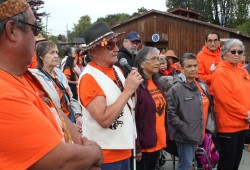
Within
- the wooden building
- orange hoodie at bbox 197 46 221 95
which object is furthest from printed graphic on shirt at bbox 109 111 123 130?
the wooden building

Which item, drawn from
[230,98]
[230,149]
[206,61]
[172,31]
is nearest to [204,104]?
[230,98]

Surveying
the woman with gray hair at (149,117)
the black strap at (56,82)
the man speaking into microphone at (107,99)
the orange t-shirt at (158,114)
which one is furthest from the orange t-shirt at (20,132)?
the orange t-shirt at (158,114)

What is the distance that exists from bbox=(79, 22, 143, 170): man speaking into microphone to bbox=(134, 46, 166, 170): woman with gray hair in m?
0.52

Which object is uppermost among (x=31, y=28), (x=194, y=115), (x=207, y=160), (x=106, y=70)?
(x=31, y=28)

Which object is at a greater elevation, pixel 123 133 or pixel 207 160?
pixel 123 133

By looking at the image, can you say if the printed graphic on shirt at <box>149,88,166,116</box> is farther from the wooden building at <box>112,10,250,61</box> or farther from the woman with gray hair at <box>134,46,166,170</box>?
the wooden building at <box>112,10,250,61</box>

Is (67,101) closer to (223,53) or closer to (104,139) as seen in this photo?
(104,139)

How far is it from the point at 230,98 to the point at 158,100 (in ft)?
3.64

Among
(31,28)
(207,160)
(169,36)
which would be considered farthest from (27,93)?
(169,36)

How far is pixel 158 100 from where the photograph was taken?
148 inches

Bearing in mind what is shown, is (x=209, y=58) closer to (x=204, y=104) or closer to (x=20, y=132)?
(x=204, y=104)

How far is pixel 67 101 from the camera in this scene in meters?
3.57

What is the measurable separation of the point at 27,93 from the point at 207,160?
3.77m

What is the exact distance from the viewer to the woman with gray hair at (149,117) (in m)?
3.47
